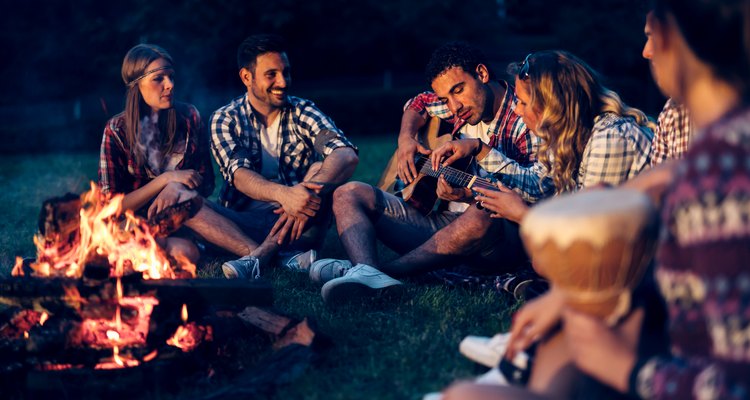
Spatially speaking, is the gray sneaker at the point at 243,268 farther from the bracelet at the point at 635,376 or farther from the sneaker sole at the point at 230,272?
the bracelet at the point at 635,376

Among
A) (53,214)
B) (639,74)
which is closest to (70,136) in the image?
(53,214)

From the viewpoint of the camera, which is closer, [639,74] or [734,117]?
[734,117]

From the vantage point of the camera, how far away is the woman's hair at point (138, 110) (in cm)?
638

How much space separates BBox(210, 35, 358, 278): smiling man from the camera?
6.27 meters

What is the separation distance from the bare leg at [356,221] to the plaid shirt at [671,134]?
1.94 meters

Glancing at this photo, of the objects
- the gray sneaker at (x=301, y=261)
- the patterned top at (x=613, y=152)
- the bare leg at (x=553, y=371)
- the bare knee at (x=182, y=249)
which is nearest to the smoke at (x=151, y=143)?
the bare knee at (x=182, y=249)

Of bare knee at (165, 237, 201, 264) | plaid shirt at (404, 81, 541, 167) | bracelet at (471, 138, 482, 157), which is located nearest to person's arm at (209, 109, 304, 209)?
bare knee at (165, 237, 201, 264)

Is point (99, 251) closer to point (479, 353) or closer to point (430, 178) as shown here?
point (479, 353)

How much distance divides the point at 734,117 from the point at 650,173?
0.91 m

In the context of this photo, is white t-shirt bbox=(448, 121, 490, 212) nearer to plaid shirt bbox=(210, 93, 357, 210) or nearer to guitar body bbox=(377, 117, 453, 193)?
guitar body bbox=(377, 117, 453, 193)

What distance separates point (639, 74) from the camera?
1134 inches

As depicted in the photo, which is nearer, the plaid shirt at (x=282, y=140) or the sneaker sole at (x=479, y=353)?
the sneaker sole at (x=479, y=353)

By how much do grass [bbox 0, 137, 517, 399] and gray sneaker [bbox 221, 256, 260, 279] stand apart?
168 millimetres

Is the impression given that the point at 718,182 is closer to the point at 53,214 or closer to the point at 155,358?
the point at 155,358
